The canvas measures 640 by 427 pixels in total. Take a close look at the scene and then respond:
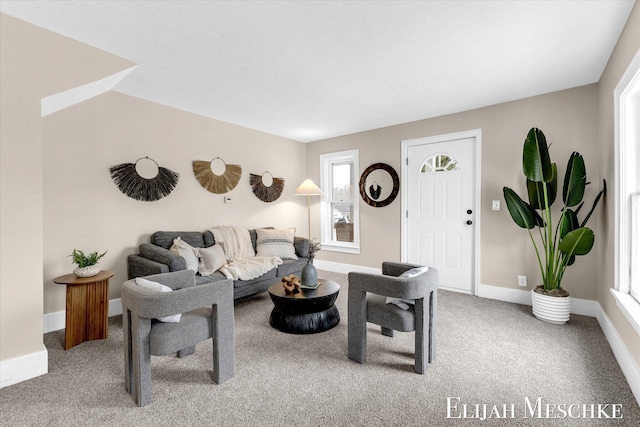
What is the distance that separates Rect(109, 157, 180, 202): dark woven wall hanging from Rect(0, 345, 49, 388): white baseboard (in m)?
1.74

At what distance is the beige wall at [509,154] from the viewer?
3.14m

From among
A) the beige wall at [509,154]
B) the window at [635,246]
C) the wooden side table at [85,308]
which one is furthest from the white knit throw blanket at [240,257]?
the window at [635,246]

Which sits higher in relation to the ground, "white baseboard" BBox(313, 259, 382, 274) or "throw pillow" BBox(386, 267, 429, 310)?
"throw pillow" BBox(386, 267, 429, 310)

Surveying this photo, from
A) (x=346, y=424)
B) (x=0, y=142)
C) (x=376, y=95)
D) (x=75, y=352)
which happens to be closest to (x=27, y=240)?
(x=0, y=142)

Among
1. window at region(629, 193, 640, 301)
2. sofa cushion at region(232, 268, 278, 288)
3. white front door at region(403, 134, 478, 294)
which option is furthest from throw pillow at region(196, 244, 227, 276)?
window at region(629, 193, 640, 301)

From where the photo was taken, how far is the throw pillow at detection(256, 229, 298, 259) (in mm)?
4176

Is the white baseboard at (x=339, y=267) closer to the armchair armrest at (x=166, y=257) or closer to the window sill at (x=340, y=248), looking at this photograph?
the window sill at (x=340, y=248)

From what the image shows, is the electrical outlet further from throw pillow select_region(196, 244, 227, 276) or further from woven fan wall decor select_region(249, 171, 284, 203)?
woven fan wall decor select_region(249, 171, 284, 203)

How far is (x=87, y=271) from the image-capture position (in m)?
2.60

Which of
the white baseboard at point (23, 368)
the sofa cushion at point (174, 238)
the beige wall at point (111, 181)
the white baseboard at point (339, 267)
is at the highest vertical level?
the beige wall at point (111, 181)

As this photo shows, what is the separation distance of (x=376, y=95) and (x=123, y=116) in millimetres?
2835

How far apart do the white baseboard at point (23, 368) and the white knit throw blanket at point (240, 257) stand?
61.3 inches

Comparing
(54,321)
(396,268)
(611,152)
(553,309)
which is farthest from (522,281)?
(54,321)

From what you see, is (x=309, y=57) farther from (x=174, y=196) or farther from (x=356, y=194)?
(x=356, y=194)
